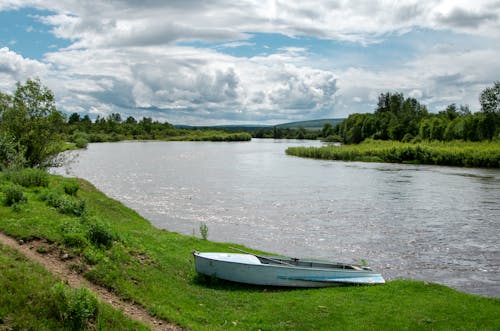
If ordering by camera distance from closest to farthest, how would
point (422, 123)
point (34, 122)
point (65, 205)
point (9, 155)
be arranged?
point (65, 205) → point (9, 155) → point (34, 122) → point (422, 123)

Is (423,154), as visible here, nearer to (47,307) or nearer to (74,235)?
(74,235)

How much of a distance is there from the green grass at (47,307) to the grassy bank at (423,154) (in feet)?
258

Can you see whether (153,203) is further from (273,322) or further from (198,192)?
(273,322)

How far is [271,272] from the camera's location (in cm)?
1552

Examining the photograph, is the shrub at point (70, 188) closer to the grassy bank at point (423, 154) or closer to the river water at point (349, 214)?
the river water at point (349, 214)

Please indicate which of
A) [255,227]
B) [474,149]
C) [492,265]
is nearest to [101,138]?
[474,149]

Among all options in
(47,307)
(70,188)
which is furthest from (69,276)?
(70,188)

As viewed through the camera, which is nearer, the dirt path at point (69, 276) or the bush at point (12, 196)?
the dirt path at point (69, 276)

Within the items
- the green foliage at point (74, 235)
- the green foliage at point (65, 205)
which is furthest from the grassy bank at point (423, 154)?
the green foliage at point (74, 235)

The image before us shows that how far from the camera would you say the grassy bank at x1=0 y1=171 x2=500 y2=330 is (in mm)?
12258

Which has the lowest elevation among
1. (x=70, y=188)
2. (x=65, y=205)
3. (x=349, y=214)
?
(x=349, y=214)

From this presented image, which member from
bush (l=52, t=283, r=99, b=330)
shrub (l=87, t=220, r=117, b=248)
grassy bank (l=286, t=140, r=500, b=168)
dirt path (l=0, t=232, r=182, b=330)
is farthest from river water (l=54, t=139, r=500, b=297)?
bush (l=52, t=283, r=99, b=330)

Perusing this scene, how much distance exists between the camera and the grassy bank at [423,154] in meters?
77.2

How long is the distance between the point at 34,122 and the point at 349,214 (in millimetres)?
24867
